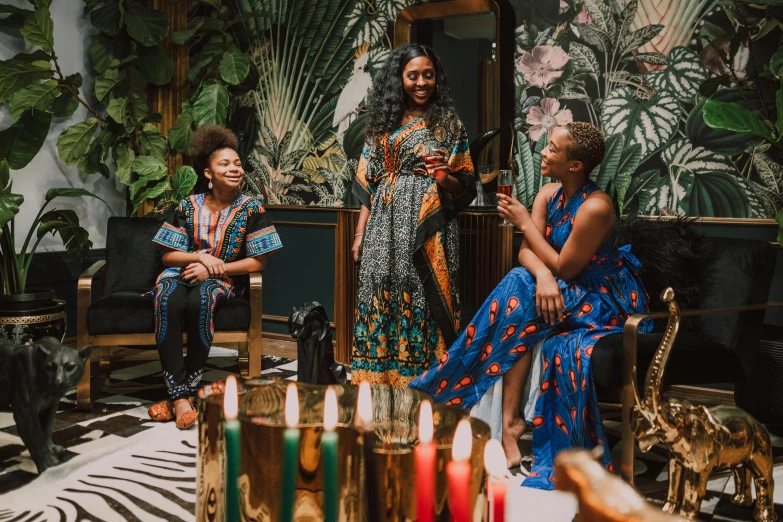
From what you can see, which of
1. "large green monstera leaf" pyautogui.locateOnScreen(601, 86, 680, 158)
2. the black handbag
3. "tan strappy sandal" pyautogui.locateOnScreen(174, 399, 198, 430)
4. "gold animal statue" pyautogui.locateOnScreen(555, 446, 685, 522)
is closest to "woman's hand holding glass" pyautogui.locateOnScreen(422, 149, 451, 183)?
the black handbag

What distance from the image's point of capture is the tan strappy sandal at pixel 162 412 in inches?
132

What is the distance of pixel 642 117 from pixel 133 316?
284 centimetres

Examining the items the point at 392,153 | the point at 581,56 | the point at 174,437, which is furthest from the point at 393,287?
the point at 581,56

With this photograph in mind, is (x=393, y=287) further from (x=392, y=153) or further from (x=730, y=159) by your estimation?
(x=730, y=159)

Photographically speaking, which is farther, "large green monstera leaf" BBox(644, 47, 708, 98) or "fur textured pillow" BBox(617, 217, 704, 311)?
"large green monstera leaf" BBox(644, 47, 708, 98)

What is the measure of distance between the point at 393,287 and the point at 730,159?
6.09 ft

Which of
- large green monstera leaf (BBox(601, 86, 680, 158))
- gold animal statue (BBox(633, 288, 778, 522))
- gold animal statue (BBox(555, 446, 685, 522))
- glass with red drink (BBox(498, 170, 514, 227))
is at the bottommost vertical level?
gold animal statue (BBox(633, 288, 778, 522))

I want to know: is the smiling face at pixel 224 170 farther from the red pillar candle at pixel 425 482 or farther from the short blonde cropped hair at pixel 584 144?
the red pillar candle at pixel 425 482

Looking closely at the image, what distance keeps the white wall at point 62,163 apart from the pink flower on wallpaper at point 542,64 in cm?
307

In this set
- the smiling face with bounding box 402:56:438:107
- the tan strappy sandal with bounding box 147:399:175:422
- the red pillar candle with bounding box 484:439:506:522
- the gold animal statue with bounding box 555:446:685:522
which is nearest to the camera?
the gold animal statue with bounding box 555:446:685:522

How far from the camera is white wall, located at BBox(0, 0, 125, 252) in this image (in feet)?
15.5

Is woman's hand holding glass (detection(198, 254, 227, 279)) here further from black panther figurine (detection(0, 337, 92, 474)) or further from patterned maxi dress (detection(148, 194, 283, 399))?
black panther figurine (detection(0, 337, 92, 474))

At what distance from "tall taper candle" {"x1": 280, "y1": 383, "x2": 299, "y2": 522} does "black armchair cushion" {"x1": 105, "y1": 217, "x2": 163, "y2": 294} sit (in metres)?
3.50

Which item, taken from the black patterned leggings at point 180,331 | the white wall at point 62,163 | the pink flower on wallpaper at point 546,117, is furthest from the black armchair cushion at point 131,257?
the pink flower on wallpaper at point 546,117
